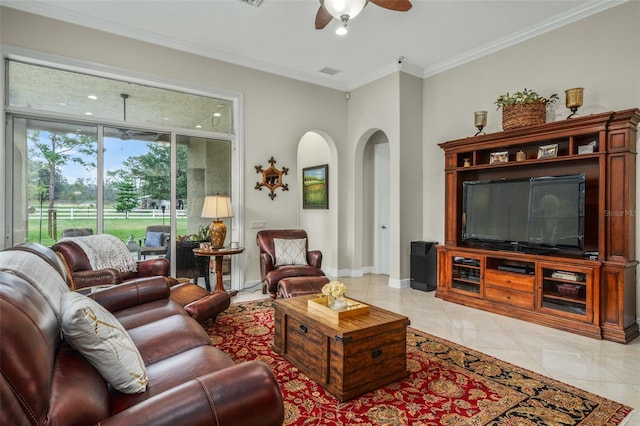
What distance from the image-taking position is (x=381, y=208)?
649 centimetres

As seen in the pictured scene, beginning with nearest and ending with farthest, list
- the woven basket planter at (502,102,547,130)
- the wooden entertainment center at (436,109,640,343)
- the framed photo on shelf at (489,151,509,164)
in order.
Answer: the wooden entertainment center at (436,109,640,343) < the woven basket planter at (502,102,547,130) < the framed photo on shelf at (489,151,509,164)

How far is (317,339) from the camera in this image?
246 centimetres

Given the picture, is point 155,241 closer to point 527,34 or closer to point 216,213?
point 216,213

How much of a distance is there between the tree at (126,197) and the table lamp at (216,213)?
2.89 ft

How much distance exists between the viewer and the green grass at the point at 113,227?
155 inches

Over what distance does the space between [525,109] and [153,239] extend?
480 cm

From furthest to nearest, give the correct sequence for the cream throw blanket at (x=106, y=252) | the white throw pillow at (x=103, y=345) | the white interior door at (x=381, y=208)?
1. the white interior door at (x=381, y=208)
2. the cream throw blanket at (x=106, y=252)
3. the white throw pillow at (x=103, y=345)

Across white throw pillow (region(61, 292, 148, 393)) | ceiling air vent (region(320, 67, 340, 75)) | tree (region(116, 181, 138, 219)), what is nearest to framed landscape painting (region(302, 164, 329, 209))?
ceiling air vent (region(320, 67, 340, 75))

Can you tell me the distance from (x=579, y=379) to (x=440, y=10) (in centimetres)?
369

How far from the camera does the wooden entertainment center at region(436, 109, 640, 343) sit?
335cm

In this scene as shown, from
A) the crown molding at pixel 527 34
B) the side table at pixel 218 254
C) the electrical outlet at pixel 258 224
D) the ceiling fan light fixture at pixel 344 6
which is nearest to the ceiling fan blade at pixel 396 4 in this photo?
the ceiling fan light fixture at pixel 344 6

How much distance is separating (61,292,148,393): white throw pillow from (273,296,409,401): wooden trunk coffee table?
119 centimetres

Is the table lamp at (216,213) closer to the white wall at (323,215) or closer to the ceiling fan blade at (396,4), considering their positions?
the white wall at (323,215)

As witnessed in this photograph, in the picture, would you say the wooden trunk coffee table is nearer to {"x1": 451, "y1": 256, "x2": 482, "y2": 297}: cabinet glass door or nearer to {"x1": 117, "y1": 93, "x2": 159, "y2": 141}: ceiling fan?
{"x1": 451, "y1": 256, "x2": 482, "y2": 297}: cabinet glass door
